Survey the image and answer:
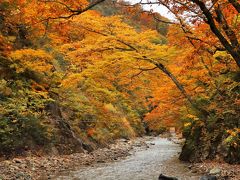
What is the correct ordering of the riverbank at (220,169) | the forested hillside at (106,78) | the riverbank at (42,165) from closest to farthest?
the riverbank at (220,169)
the riverbank at (42,165)
the forested hillside at (106,78)

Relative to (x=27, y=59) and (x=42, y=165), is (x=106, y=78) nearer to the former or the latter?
(x=27, y=59)

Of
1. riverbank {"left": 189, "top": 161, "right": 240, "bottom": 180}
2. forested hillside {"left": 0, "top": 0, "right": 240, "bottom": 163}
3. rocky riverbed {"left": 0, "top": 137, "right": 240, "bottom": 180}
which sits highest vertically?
forested hillside {"left": 0, "top": 0, "right": 240, "bottom": 163}

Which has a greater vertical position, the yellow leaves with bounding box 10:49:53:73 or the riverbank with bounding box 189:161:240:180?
the yellow leaves with bounding box 10:49:53:73

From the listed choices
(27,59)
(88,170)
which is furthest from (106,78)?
(88,170)

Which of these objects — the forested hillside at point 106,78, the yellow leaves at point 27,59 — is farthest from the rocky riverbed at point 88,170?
the yellow leaves at point 27,59

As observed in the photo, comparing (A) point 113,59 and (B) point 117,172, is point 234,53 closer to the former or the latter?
(A) point 113,59

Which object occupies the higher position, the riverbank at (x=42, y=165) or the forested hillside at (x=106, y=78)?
the forested hillside at (x=106, y=78)

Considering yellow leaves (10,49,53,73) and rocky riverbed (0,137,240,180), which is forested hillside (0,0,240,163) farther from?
rocky riverbed (0,137,240,180)

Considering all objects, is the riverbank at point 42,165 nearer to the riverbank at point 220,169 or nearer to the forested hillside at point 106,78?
the forested hillside at point 106,78

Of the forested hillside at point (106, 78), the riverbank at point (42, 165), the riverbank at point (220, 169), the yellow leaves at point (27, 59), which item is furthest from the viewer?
the yellow leaves at point (27, 59)

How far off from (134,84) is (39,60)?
505cm

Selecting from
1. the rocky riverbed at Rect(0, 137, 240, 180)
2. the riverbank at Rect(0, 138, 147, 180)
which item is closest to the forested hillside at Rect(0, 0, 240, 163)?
the riverbank at Rect(0, 138, 147, 180)

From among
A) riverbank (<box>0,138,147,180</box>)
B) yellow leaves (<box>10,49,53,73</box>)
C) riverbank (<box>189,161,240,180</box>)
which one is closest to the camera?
riverbank (<box>189,161,240,180</box>)

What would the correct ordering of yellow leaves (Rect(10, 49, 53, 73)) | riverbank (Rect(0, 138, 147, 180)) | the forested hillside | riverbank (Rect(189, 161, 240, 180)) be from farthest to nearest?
yellow leaves (Rect(10, 49, 53, 73))
the forested hillside
riverbank (Rect(0, 138, 147, 180))
riverbank (Rect(189, 161, 240, 180))
